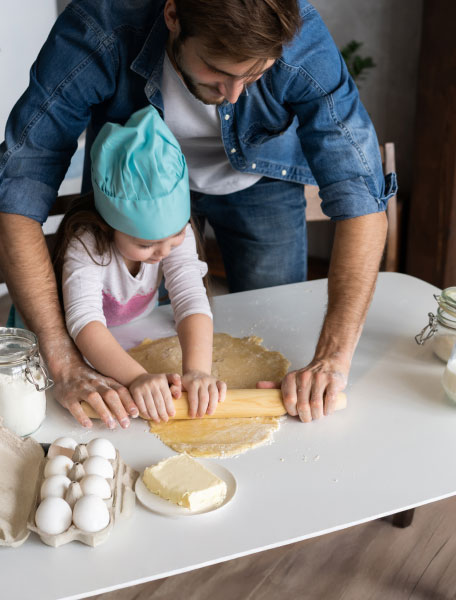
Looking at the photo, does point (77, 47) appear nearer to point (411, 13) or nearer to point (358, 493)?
point (358, 493)

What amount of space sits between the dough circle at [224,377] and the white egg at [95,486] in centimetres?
18

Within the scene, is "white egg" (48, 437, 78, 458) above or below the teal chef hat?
below

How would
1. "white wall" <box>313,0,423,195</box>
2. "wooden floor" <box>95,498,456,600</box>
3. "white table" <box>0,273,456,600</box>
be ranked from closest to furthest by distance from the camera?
"white table" <box>0,273,456,600</box> → "wooden floor" <box>95,498,456,600</box> → "white wall" <box>313,0,423,195</box>

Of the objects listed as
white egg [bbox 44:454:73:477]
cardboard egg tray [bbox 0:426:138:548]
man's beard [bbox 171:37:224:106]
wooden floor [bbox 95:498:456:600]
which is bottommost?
wooden floor [bbox 95:498:456:600]

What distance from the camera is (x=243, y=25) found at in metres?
1.02

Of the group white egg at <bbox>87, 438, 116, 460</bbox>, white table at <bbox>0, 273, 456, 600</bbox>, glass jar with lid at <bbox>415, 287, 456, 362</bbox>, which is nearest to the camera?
white table at <bbox>0, 273, 456, 600</bbox>

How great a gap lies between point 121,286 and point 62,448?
53cm

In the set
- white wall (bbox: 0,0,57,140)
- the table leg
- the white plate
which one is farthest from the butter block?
white wall (bbox: 0,0,57,140)

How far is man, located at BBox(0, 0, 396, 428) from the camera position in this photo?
1119 mm

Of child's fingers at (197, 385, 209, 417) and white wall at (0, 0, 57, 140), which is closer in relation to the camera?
child's fingers at (197, 385, 209, 417)

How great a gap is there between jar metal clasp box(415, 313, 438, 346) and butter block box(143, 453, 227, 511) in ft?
1.90

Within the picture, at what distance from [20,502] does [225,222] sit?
41.9 inches

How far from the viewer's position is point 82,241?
4.24ft

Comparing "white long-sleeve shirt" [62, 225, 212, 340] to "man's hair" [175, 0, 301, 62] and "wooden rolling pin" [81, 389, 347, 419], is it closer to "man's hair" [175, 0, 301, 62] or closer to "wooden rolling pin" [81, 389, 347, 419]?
"wooden rolling pin" [81, 389, 347, 419]
